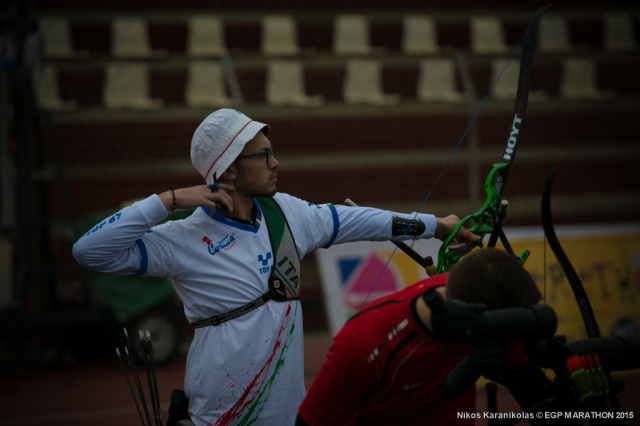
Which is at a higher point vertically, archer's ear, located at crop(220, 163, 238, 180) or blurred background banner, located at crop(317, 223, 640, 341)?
archer's ear, located at crop(220, 163, 238, 180)

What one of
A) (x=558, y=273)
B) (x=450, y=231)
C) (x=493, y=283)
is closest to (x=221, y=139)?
(x=450, y=231)

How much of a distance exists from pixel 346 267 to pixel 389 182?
4086mm

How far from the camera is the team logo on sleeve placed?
2.71 m

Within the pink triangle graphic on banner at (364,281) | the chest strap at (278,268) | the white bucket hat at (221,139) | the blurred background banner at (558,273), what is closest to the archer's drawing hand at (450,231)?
the chest strap at (278,268)

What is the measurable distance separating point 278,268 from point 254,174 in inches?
14.6

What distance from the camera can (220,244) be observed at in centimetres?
273

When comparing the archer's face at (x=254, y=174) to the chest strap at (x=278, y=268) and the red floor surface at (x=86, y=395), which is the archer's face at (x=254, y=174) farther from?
the red floor surface at (x=86, y=395)

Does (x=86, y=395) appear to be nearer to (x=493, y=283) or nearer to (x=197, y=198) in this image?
(x=197, y=198)

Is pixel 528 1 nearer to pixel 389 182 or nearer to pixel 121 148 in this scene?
pixel 389 182

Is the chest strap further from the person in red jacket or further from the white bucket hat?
the person in red jacket

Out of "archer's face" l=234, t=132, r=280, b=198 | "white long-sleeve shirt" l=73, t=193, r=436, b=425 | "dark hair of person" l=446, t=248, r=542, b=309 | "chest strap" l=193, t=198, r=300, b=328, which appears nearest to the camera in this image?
"dark hair of person" l=446, t=248, r=542, b=309

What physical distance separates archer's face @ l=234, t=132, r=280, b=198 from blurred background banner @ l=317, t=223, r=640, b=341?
3.74m

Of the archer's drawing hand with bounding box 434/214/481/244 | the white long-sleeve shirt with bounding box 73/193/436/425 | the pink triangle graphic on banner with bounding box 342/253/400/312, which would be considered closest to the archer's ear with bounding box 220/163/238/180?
the white long-sleeve shirt with bounding box 73/193/436/425

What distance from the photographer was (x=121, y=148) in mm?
10117
